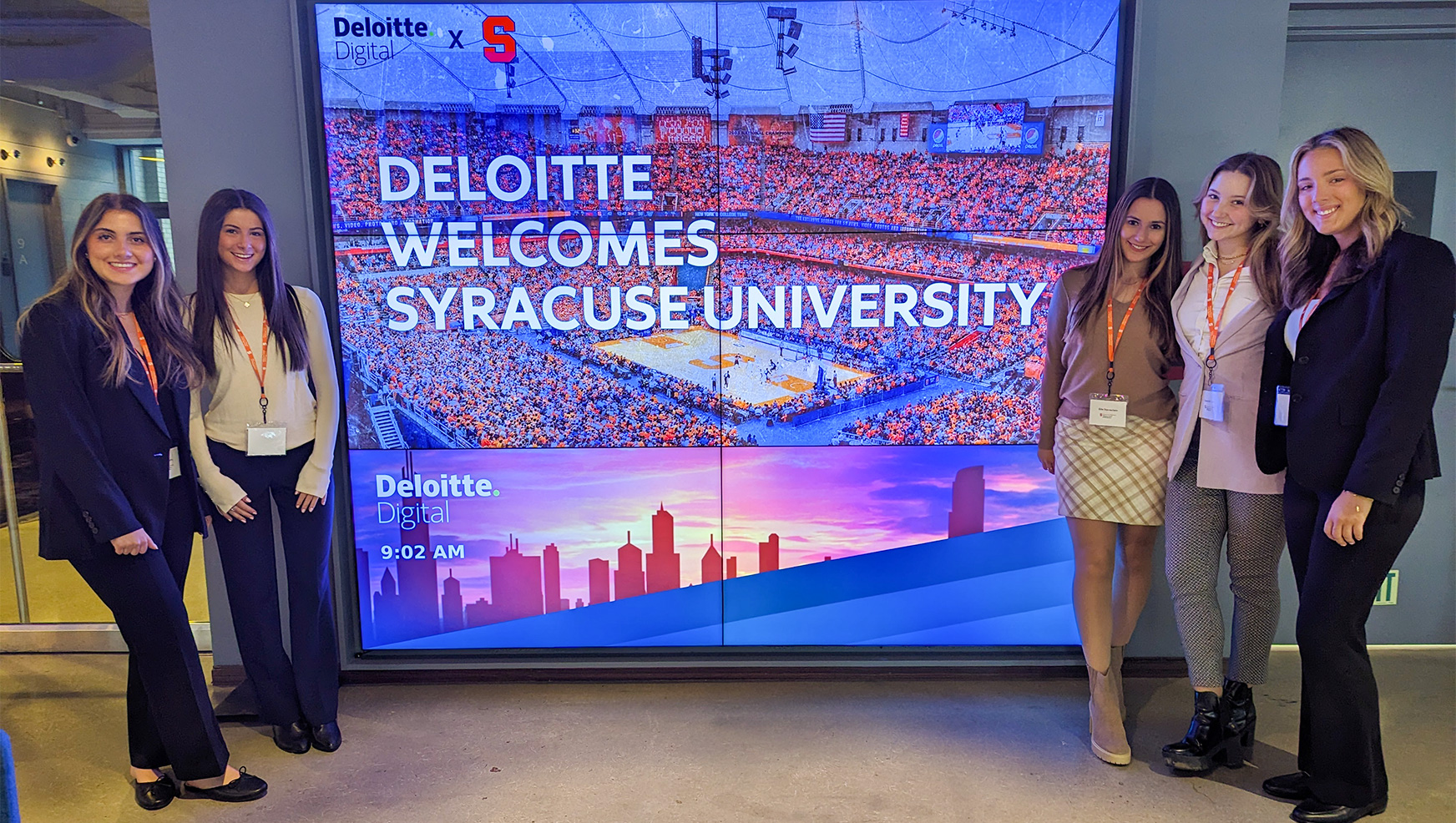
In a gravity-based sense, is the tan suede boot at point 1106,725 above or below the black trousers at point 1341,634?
below

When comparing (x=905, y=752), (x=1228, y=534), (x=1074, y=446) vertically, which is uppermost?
(x=1074, y=446)

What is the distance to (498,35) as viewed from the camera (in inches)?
118

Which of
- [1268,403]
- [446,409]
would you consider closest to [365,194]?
[446,409]

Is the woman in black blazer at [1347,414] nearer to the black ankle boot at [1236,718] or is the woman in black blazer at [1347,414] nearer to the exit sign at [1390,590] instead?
the black ankle boot at [1236,718]

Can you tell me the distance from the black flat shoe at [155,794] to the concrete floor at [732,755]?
0.03 m

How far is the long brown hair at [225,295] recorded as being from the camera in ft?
8.29

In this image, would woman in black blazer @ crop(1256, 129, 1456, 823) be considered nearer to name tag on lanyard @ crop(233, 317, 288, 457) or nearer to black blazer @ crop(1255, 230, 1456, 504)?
black blazer @ crop(1255, 230, 1456, 504)

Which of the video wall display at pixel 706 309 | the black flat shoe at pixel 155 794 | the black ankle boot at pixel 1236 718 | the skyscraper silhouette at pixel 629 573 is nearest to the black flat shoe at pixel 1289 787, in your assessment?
the black ankle boot at pixel 1236 718

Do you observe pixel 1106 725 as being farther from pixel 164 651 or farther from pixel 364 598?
pixel 164 651

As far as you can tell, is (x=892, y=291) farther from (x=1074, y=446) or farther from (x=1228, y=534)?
(x=1228, y=534)

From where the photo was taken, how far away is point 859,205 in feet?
10.1

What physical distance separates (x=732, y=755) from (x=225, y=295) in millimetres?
2158

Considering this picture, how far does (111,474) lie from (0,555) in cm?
226

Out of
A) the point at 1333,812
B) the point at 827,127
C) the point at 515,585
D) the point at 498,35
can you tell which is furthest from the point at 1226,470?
the point at 498,35
